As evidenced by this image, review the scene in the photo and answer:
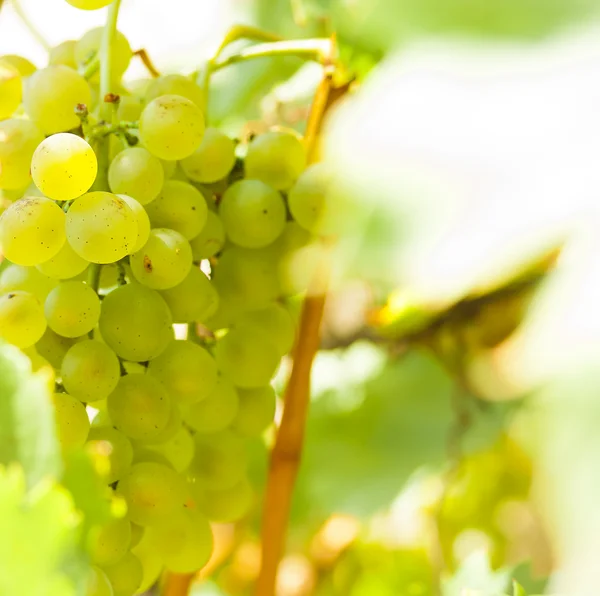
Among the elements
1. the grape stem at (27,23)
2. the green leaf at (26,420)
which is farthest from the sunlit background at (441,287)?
the green leaf at (26,420)

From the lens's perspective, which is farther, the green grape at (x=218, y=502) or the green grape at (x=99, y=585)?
the green grape at (x=218, y=502)

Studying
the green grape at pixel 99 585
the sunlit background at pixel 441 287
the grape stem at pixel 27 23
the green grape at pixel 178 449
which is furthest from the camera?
the grape stem at pixel 27 23

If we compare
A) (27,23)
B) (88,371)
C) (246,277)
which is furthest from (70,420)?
(27,23)

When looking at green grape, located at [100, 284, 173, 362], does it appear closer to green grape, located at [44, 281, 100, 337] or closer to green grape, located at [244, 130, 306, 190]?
green grape, located at [44, 281, 100, 337]

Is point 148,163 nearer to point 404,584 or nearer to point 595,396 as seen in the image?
point 595,396

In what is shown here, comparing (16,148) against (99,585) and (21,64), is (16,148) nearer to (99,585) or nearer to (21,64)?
(21,64)

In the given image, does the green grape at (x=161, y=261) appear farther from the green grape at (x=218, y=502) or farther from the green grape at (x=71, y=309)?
the green grape at (x=218, y=502)
